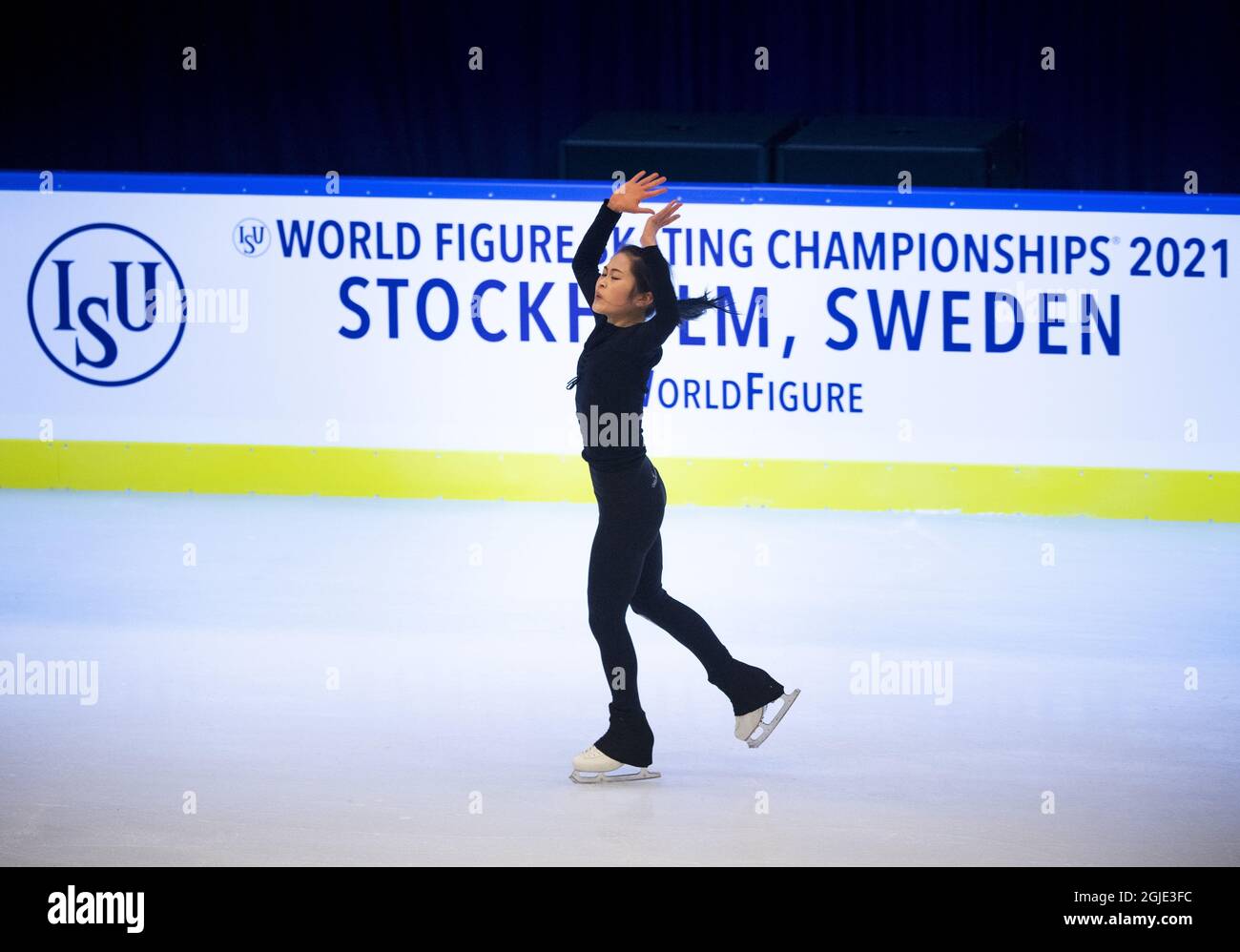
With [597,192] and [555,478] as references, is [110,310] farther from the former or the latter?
[597,192]

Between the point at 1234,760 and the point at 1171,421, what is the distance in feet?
15.8

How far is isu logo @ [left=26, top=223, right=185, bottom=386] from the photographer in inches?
370

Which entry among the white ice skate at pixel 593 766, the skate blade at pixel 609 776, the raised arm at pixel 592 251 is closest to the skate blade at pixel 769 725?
the skate blade at pixel 609 776

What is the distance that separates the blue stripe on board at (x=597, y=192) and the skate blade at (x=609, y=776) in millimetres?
5444

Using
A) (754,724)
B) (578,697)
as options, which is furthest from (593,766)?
(578,697)

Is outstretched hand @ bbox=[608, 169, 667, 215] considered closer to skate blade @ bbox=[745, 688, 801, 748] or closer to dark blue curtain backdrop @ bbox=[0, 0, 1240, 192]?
skate blade @ bbox=[745, 688, 801, 748]

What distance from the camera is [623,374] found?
4.27 metres

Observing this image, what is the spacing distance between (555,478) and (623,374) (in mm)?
5201

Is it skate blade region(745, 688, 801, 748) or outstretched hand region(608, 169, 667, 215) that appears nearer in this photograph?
outstretched hand region(608, 169, 667, 215)

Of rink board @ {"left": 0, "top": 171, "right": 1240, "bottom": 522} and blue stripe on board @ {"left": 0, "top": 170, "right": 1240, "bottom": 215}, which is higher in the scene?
blue stripe on board @ {"left": 0, "top": 170, "right": 1240, "bottom": 215}

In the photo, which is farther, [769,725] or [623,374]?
[769,725]

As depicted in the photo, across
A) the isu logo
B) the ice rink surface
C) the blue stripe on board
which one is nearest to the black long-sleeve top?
the ice rink surface
